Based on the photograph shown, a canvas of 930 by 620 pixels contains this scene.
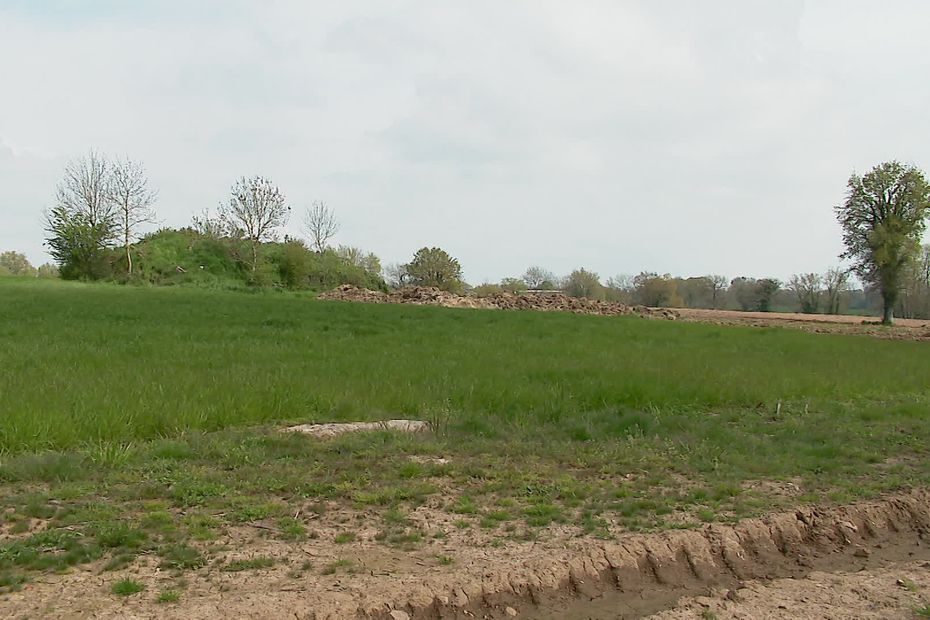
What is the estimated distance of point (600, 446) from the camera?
25.3 feet

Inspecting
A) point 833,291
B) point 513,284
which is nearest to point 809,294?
point 833,291

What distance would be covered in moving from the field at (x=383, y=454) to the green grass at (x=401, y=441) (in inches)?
1.2

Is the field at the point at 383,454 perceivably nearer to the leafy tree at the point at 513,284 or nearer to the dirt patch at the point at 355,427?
the dirt patch at the point at 355,427

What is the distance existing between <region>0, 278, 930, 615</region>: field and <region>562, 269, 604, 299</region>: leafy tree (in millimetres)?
85196

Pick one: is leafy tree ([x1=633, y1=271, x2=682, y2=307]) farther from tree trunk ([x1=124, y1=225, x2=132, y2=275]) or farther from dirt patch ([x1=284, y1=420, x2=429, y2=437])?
dirt patch ([x1=284, y1=420, x2=429, y2=437])

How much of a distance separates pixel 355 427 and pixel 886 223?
5277 centimetres

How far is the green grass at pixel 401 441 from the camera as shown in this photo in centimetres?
516

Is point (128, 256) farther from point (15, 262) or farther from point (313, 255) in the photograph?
point (15, 262)

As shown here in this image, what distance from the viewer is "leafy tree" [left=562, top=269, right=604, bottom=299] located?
326 ft

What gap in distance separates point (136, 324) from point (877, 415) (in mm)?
18838

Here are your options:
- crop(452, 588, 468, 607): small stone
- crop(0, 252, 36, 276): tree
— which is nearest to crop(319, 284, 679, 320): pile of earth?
crop(452, 588, 468, 607): small stone

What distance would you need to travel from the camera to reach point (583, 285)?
100500mm

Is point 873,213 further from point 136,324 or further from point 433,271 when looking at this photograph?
point 136,324

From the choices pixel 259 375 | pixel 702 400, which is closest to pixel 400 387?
pixel 259 375
